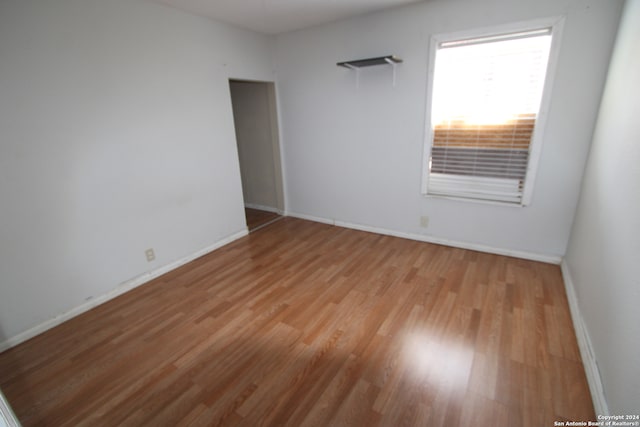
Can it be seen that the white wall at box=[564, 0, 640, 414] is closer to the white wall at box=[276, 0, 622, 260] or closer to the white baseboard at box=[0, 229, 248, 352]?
the white wall at box=[276, 0, 622, 260]

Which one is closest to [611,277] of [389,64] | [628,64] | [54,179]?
[628,64]

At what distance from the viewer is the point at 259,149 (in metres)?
4.66

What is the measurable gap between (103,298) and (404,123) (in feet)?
11.2

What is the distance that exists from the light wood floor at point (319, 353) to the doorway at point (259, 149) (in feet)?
6.23

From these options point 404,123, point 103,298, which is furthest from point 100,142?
point 404,123

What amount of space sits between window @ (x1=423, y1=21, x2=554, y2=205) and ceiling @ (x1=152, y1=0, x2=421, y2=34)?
803mm

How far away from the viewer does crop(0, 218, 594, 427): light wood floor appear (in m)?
1.55

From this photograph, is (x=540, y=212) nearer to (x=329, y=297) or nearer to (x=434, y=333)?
(x=434, y=333)

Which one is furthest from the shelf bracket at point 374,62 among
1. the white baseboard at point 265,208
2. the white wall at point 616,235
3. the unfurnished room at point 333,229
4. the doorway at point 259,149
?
the white baseboard at point 265,208

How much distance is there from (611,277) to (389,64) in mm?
2655

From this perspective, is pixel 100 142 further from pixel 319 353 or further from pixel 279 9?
pixel 319 353

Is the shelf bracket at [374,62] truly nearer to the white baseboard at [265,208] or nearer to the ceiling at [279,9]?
the ceiling at [279,9]

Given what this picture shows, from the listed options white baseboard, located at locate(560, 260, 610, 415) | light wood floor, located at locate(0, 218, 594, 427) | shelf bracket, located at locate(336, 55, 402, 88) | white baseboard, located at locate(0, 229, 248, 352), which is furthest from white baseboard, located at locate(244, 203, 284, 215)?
white baseboard, located at locate(560, 260, 610, 415)

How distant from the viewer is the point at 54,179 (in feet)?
7.22
